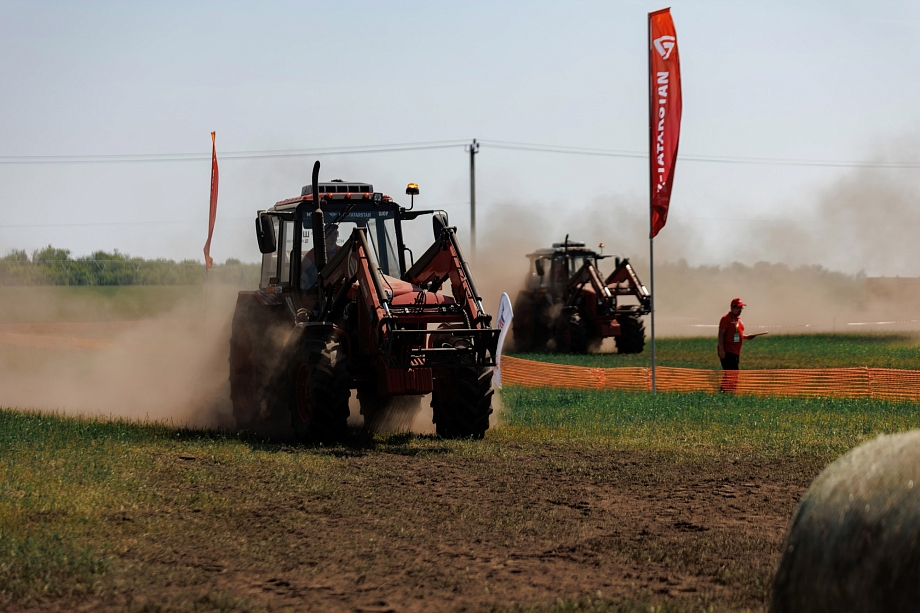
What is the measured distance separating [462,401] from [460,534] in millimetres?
4626

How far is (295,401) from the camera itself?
501 inches

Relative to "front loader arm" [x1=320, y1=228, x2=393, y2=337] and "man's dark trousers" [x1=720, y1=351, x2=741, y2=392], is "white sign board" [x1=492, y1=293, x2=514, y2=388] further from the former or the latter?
"man's dark trousers" [x1=720, y1=351, x2=741, y2=392]

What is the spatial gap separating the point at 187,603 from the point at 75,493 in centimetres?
363

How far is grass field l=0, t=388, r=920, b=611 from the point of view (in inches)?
247

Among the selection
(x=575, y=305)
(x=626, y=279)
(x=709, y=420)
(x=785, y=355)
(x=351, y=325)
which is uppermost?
(x=626, y=279)

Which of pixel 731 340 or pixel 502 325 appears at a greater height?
pixel 502 325

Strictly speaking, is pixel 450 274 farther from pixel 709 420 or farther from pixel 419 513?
pixel 419 513

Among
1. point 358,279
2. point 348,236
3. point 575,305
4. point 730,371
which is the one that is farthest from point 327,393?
point 575,305

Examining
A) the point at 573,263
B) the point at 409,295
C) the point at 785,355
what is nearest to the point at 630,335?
the point at 573,263

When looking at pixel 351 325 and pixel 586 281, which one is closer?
pixel 351 325

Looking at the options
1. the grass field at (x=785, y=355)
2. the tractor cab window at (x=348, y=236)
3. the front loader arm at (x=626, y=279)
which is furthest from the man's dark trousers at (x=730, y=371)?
the front loader arm at (x=626, y=279)

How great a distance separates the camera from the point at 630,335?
3047 centimetres

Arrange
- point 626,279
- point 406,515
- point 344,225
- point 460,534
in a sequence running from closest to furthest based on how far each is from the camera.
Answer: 1. point 460,534
2. point 406,515
3. point 344,225
4. point 626,279

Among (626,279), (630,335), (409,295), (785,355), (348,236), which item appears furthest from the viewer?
(626,279)
